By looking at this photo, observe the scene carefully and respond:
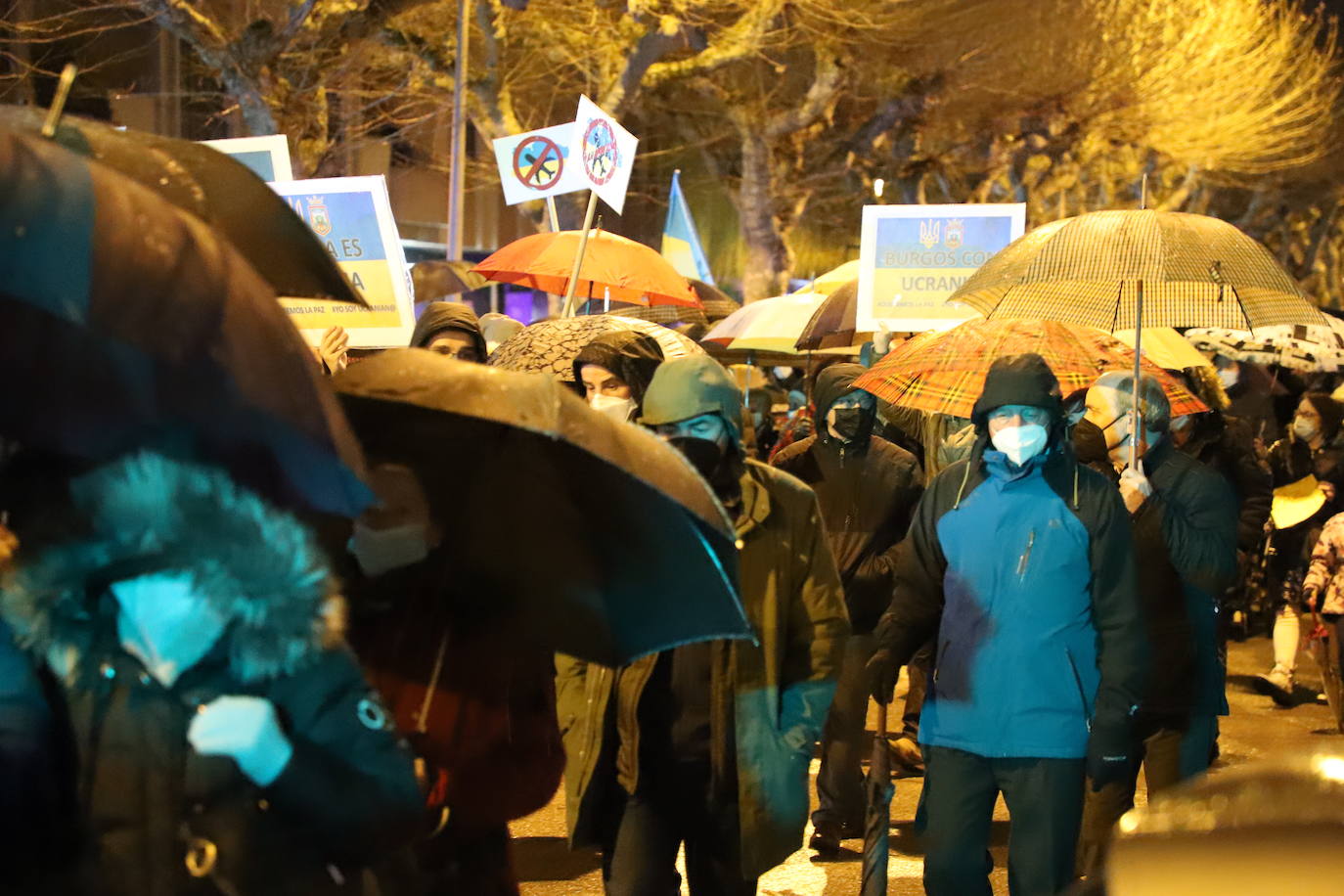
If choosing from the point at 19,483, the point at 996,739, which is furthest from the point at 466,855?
the point at 996,739

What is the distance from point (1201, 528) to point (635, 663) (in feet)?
7.51

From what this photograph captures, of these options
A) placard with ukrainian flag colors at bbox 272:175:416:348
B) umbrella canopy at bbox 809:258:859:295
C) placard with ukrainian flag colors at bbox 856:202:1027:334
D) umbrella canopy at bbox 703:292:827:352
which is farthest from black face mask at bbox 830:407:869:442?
umbrella canopy at bbox 809:258:859:295

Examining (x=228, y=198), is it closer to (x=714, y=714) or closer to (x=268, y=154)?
(x=714, y=714)

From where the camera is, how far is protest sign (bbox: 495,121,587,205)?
388 inches

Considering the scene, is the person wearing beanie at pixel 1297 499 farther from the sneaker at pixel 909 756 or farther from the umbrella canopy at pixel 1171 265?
the umbrella canopy at pixel 1171 265

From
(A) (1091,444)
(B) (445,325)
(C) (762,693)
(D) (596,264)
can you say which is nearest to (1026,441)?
(C) (762,693)

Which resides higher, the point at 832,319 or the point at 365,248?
the point at 365,248

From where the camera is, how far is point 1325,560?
929cm

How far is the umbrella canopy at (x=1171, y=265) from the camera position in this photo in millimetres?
6020

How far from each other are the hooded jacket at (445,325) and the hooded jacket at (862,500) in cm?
157

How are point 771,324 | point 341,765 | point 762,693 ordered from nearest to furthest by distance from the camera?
point 341,765 < point 762,693 < point 771,324

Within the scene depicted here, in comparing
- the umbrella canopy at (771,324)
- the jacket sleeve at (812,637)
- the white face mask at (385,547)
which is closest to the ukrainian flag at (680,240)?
the umbrella canopy at (771,324)

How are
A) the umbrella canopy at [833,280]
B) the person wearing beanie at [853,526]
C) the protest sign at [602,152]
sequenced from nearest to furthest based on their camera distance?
1. the person wearing beanie at [853,526]
2. the protest sign at [602,152]
3. the umbrella canopy at [833,280]

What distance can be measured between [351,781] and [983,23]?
1175 inches
